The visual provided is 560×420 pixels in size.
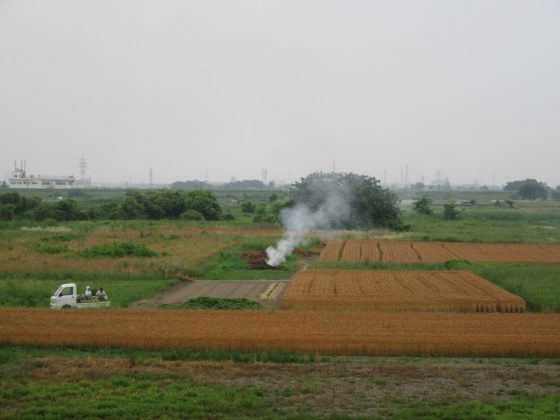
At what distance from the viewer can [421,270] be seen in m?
38.3

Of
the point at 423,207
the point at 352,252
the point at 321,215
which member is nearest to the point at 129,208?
the point at 321,215

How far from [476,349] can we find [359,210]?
47808 mm

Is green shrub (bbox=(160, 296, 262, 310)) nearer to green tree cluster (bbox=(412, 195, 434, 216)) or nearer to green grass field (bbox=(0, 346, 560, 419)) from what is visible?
green grass field (bbox=(0, 346, 560, 419))

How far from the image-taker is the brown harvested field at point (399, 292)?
25781mm

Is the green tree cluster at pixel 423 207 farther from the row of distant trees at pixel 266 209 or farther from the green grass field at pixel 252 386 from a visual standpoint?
the green grass field at pixel 252 386

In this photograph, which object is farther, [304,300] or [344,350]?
[304,300]

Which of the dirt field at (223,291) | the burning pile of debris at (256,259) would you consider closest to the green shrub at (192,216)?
the burning pile of debris at (256,259)

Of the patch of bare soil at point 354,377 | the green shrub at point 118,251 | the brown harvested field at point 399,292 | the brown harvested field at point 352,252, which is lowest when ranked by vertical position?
the patch of bare soil at point 354,377

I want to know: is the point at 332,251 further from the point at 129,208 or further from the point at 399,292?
the point at 129,208

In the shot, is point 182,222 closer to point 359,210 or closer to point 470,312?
point 359,210

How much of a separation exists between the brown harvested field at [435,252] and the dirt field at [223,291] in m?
9.79

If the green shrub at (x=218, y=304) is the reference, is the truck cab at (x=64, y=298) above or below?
above

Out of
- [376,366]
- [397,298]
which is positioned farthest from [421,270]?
[376,366]

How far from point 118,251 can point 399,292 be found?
746 inches
